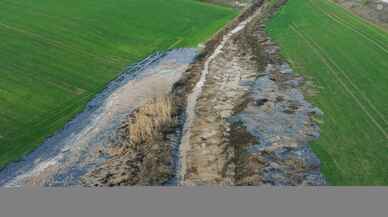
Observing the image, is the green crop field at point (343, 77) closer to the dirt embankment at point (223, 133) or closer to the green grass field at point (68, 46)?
the dirt embankment at point (223, 133)

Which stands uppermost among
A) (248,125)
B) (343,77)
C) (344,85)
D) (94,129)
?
(343,77)

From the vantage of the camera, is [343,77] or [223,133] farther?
Answer: [343,77]

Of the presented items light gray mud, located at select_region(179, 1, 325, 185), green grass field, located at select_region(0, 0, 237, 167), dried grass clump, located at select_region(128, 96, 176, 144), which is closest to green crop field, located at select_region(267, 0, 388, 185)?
light gray mud, located at select_region(179, 1, 325, 185)

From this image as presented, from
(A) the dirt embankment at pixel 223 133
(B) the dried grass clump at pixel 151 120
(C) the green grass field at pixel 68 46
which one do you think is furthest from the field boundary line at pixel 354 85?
(B) the dried grass clump at pixel 151 120

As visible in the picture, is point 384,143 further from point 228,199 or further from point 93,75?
point 93,75

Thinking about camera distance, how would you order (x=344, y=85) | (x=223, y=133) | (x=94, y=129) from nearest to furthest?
(x=223, y=133)
(x=94, y=129)
(x=344, y=85)

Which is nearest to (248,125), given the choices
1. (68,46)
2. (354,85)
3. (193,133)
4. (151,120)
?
(193,133)

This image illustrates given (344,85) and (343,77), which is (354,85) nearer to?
(344,85)
